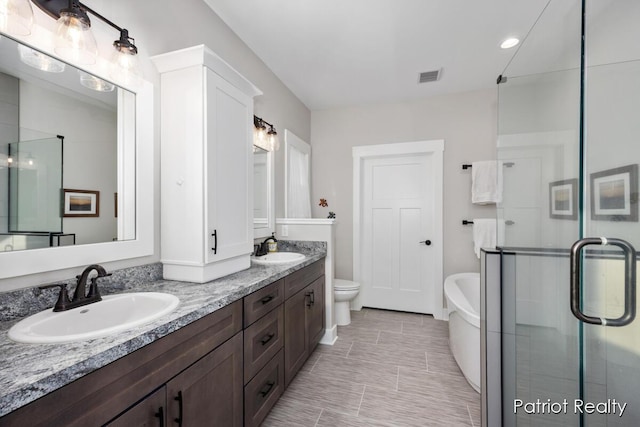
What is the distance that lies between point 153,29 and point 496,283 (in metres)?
2.29

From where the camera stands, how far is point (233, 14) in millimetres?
1989

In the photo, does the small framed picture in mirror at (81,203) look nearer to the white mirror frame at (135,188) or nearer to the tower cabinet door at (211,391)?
the white mirror frame at (135,188)

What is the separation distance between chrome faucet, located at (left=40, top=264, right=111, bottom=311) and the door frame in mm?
2821

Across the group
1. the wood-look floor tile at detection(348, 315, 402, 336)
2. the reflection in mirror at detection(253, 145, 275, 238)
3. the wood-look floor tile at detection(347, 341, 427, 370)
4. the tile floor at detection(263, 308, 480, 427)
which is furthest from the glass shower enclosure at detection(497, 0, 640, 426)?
the reflection in mirror at detection(253, 145, 275, 238)

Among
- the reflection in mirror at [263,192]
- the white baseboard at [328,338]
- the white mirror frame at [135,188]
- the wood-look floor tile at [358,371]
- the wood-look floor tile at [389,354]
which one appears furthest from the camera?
the white baseboard at [328,338]

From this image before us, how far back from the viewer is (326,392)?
6.39 ft

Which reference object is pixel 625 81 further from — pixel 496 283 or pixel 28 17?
pixel 28 17

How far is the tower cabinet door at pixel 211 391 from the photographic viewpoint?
38.9 inches

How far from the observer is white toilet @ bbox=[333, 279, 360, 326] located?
3004 millimetres

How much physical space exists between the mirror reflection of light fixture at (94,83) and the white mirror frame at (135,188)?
0.40 feet

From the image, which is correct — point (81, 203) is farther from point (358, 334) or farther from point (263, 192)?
point (358, 334)

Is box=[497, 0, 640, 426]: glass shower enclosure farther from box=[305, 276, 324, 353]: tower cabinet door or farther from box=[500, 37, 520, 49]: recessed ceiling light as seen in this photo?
box=[305, 276, 324, 353]: tower cabinet door

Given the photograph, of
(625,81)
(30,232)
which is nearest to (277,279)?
(30,232)

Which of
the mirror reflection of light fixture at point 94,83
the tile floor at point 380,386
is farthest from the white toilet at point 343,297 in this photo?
the mirror reflection of light fixture at point 94,83
